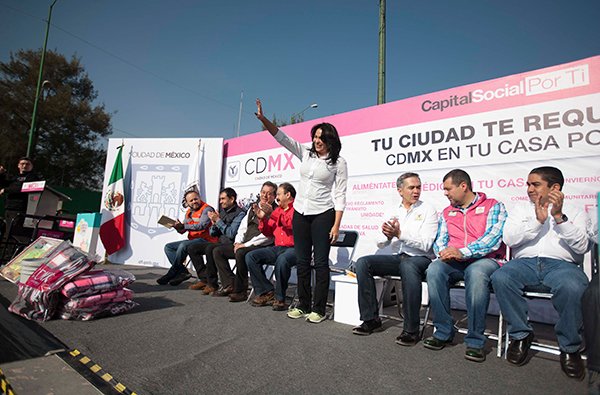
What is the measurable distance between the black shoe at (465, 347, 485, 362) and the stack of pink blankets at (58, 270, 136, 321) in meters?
2.56

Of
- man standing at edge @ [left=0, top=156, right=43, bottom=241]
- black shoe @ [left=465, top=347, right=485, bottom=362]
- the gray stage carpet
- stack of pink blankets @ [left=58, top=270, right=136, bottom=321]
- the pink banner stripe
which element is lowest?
the gray stage carpet

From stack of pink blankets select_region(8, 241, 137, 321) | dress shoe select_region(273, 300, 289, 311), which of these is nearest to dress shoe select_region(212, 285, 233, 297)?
dress shoe select_region(273, 300, 289, 311)

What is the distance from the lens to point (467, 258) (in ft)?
7.74

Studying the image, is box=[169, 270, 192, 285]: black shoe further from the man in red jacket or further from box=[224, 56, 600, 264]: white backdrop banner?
box=[224, 56, 600, 264]: white backdrop banner

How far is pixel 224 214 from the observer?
4348mm

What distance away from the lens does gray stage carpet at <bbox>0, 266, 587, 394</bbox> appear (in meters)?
1.57

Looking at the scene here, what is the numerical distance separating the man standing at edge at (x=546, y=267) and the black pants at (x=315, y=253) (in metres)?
1.22

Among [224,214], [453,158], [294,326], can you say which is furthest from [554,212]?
[224,214]

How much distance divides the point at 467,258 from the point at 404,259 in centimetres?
42

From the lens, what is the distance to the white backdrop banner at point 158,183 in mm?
6184

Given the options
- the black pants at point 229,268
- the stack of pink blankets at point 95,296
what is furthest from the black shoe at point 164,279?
the stack of pink blankets at point 95,296

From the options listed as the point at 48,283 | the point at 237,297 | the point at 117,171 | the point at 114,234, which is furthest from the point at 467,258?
the point at 117,171

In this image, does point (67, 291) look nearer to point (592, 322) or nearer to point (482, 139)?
point (592, 322)

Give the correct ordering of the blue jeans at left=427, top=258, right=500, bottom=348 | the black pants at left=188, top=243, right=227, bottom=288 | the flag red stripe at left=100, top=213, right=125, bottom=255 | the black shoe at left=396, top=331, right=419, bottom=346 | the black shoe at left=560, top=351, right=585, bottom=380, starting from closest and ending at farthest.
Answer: the black shoe at left=560, top=351, right=585, bottom=380
the blue jeans at left=427, top=258, right=500, bottom=348
the black shoe at left=396, top=331, right=419, bottom=346
the black pants at left=188, top=243, right=227, bottom=288
the flag red stripe at left=100, top=213, right=125, bottom=255
